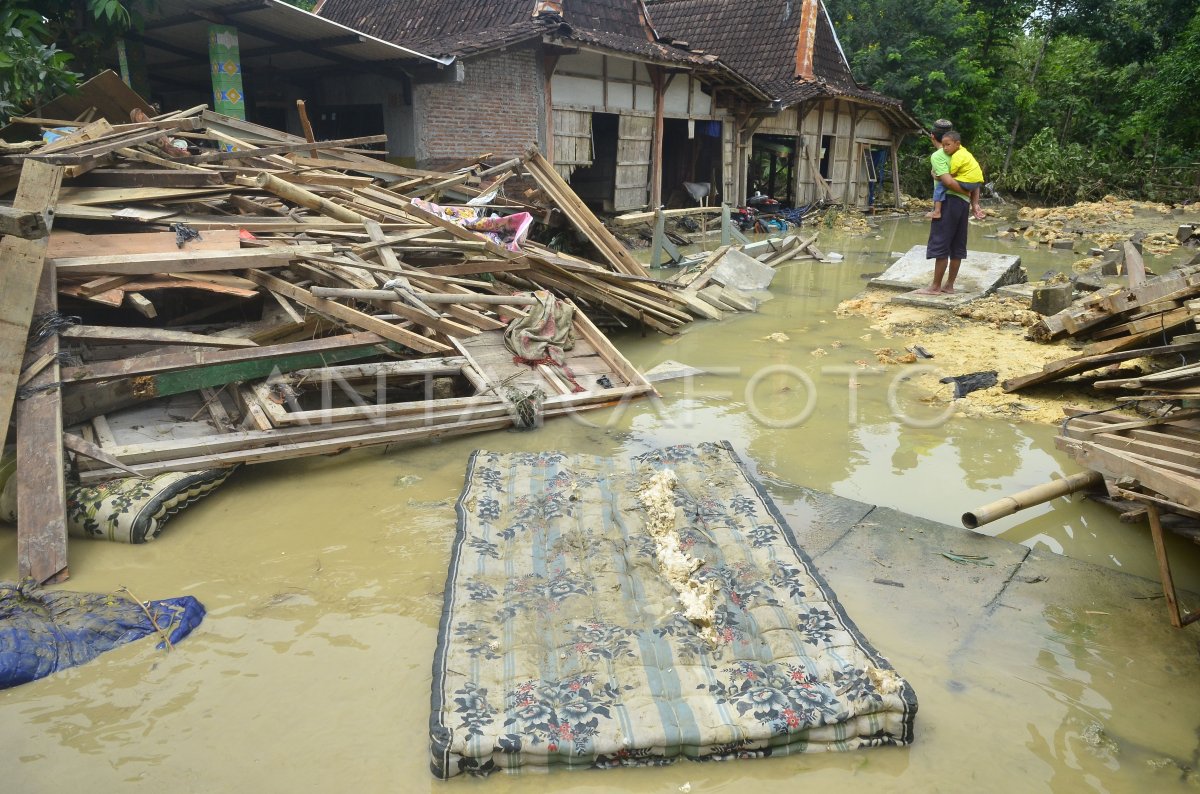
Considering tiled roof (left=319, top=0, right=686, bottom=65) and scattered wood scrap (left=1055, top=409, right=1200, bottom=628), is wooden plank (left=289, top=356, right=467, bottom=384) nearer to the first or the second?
scattered wood scrap (left=1055, top=409, right=1200, bottom=628)

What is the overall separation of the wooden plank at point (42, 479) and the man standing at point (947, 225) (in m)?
7.85

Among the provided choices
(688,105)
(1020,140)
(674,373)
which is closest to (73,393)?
(674,373)

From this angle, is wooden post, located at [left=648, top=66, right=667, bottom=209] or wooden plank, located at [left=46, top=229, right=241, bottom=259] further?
wooden post, located at [left=648, top=66, right=667, bottom=209]

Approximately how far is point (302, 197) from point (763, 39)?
17005 mm

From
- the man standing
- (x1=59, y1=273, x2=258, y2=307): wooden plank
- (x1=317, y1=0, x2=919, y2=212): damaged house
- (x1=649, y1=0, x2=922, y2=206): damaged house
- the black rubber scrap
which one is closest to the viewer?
(x1=59, y1=273, x2=258, y2=307): wooden plank

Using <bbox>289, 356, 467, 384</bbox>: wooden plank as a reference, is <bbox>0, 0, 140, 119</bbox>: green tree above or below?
above

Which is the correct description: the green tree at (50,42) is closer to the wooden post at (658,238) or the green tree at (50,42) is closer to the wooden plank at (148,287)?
the wooden plank at (148,287)

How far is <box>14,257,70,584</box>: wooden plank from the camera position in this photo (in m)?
3.45

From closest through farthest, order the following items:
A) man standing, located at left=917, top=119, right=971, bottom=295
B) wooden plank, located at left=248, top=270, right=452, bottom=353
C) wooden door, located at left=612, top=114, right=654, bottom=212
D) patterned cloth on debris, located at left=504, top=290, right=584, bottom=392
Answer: wooden plank, located at left=248, top=270, right=452, bottom=353
patterned cloth on debris, located at left=504, top=290, right=584, bottom=392
man standing, located at left=917, top=119, right=971, bottom=295
wooden door, located at left=612, top=114, right=654, bottom=212

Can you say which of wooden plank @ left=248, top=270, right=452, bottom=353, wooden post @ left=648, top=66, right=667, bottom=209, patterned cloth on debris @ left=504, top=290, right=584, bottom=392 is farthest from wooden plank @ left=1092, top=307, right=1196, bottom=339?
wooden post @ left=648, top=66, right=667, bottom=209

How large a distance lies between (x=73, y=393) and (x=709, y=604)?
12.2 ft

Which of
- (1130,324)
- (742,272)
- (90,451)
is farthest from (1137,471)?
(742,272)

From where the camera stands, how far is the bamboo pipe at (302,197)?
261 inches

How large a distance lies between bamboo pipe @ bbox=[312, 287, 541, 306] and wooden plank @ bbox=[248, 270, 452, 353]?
0.25 feet
